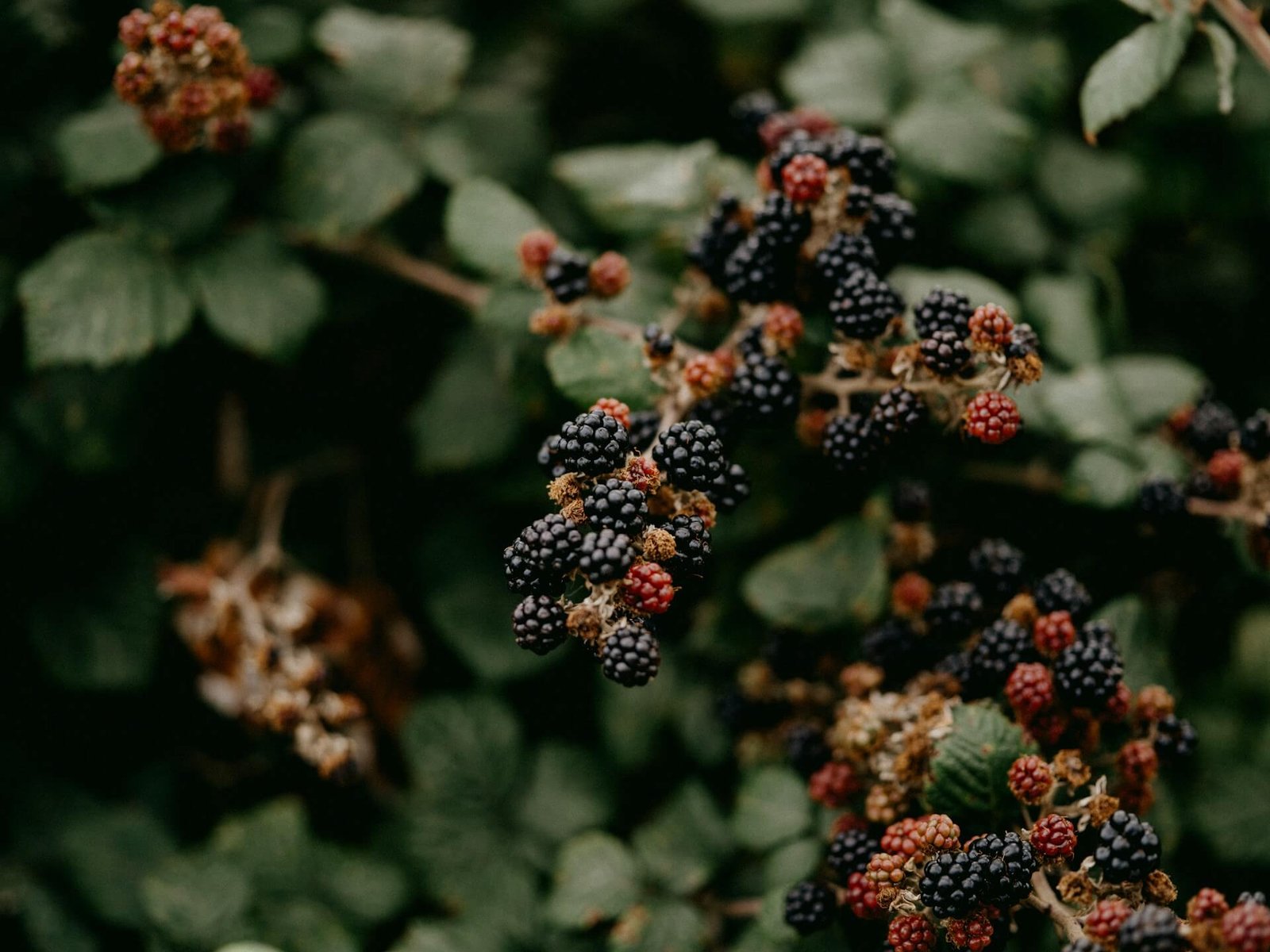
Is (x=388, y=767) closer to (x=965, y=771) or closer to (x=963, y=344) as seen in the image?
(x=965, y=771)

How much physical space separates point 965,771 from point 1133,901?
0.27 m

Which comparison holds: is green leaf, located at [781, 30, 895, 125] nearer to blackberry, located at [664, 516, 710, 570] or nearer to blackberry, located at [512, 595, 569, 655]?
blackberry, located at [664, 516, 710, 570]

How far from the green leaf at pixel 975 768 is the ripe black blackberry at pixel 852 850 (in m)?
0.13

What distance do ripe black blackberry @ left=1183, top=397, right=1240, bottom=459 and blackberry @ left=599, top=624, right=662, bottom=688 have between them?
126 cm

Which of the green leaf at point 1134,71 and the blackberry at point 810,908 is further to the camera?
the green leaf at point 1134,71

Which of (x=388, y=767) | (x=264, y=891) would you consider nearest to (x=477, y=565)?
(x=388, y=767)

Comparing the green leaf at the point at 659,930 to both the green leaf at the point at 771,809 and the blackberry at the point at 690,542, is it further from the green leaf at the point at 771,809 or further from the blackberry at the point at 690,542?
the blackberry at the point at 690,542

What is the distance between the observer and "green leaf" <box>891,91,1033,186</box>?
7.02 ft

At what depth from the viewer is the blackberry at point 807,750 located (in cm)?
181

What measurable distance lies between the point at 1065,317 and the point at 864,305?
89cm

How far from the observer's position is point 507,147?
2.66 m

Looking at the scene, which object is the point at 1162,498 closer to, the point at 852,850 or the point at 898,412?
the point at 898,412

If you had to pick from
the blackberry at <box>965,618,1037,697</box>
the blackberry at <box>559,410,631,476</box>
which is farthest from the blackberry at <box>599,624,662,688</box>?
the blackberry at <box>965,618,1037,697</box>

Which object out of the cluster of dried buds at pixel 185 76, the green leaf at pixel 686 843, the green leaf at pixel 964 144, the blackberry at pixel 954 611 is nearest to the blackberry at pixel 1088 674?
the blackberry at pixel 954 611
